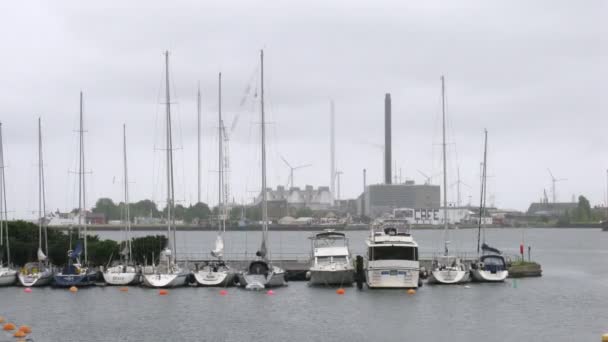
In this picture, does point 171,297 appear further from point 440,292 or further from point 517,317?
point 517,317

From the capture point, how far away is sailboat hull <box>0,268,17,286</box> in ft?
250

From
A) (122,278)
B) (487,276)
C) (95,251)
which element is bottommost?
(487,276)

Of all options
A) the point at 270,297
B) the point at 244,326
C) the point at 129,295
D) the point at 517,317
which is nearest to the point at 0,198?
the point at 129,295

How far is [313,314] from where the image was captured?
6194cm

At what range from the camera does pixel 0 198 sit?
278 feet

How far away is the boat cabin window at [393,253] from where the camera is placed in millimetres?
71000

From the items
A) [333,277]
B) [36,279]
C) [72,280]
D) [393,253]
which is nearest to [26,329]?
[72,280]

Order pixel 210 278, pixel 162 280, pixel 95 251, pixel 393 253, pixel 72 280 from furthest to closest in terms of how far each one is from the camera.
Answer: pixel 95 251 < pixel 72 280 < pixel 210 278 < pixel 162 280 < pixel 393 253

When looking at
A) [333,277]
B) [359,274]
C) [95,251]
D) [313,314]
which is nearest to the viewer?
[313,314]

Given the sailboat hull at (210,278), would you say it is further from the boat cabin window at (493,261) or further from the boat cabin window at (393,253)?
the boat cabin window at (493,261)

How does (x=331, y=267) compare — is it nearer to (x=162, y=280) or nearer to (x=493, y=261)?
(x=162, y=280)

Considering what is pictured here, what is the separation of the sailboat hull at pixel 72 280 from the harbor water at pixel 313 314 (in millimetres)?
1070

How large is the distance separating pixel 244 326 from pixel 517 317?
18284 millimetres

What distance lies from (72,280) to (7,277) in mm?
5486
